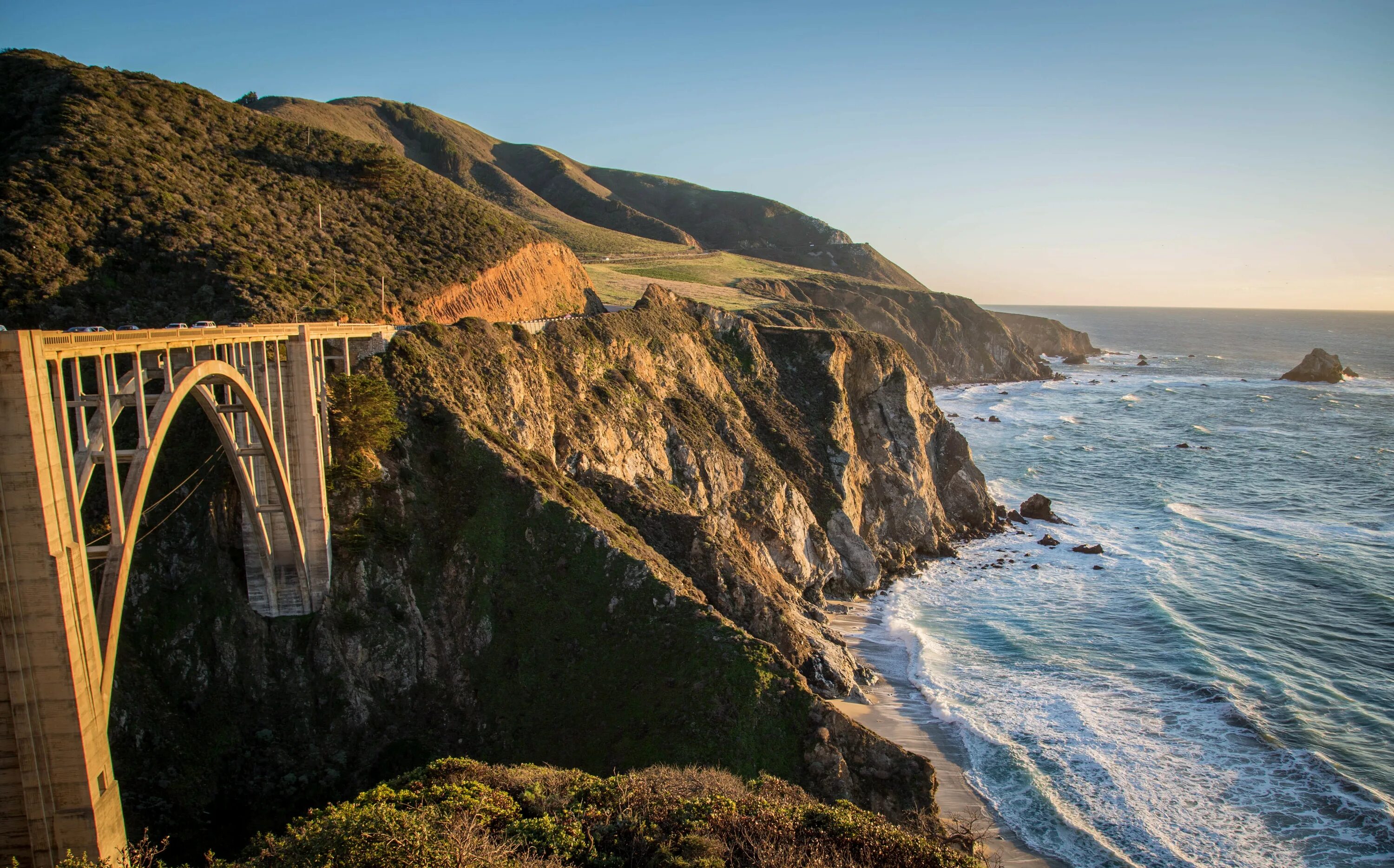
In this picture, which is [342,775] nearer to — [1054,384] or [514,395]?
[514,395]

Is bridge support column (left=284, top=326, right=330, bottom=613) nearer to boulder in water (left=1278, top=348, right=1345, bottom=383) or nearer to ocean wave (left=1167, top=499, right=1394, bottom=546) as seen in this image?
ocean wave (left=1167, top=499, right=1394, bottom=546)

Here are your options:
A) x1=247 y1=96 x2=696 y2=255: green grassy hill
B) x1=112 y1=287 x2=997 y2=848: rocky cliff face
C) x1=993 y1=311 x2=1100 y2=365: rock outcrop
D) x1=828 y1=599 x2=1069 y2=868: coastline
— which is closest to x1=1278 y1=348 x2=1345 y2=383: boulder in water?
x1=993 y1=311 x2=1100 y2=365: rock outcrop

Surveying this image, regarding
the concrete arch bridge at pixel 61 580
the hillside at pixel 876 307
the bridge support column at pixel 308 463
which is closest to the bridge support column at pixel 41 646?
the concrete arch bridge at pixel 61 580

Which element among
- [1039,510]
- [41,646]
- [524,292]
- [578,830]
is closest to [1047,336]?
[1039,510]

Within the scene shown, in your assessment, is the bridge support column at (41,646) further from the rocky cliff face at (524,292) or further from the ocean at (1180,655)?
the rocky cliff face at (524,292)

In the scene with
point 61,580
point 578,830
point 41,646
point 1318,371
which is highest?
point 61,580

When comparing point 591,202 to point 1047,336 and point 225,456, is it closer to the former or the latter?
point 1047,336
